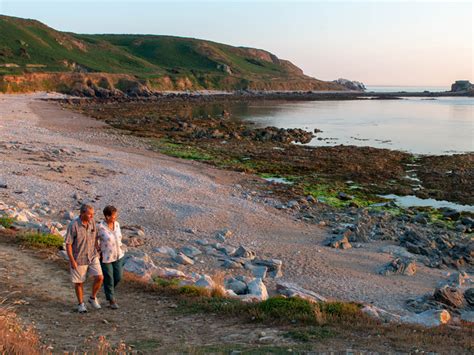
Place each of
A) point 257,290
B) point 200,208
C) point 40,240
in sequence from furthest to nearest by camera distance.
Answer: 1. point 200,208
2. point 40,240
3. point 257,290

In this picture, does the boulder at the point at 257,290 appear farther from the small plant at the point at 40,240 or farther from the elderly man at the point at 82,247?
the small plant at the point at 40,240

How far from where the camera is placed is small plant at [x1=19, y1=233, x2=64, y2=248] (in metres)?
12.1

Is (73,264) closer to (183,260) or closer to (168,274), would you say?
(168,274)

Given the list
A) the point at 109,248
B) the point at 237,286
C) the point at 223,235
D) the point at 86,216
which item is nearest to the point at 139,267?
the point at 237,286

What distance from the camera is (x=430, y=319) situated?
962 centimetres

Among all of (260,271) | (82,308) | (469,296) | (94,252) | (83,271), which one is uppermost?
(94,252)

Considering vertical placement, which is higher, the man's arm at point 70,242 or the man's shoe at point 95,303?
the man's arm at point 70,242

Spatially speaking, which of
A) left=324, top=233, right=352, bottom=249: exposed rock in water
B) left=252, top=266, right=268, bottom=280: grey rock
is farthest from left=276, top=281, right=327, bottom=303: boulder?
left=324, top=233, right=352, bottom=249: exposed rock in water

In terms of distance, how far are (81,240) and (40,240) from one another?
435cm

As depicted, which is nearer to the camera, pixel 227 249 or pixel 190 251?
pixel 190 251

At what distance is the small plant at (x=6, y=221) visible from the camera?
1355cm

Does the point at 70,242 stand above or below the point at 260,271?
above

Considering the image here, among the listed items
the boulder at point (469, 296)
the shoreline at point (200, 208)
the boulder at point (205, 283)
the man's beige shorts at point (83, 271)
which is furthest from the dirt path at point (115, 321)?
the boulder at point (469, 296)

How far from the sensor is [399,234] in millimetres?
18406
